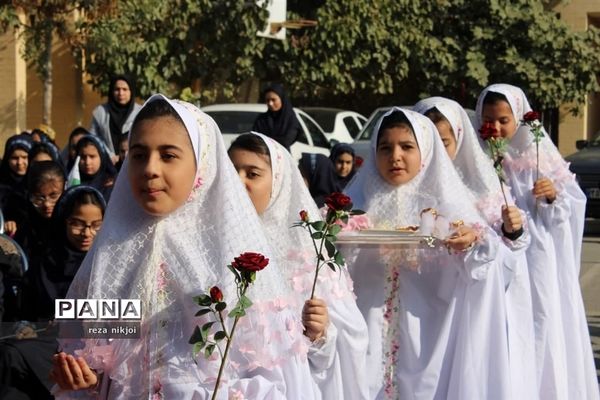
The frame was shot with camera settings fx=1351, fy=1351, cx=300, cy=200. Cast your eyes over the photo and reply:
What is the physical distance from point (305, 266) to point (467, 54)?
18276 mm

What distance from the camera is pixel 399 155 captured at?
5484 mm

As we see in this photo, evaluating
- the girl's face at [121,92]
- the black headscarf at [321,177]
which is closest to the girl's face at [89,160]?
the girl's face at [121,92]

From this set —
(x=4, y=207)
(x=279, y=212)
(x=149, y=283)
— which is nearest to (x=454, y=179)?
(x=279, y=212)

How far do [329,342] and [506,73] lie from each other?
18.9 meters

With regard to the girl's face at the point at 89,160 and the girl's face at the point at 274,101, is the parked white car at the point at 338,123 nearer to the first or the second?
the girl's face at the point at 274,101

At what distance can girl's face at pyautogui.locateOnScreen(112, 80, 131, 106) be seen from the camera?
10.8m

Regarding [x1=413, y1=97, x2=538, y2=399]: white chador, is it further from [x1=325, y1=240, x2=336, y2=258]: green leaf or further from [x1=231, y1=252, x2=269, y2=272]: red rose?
[x1=231, y1=252, x2=269, y2=272]: red rose

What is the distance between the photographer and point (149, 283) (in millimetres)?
3523

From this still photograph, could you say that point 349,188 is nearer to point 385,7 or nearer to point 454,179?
point 454,179

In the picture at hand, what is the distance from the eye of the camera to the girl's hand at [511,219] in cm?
602

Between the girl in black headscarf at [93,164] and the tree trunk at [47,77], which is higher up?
the tree trunk at [47,77]

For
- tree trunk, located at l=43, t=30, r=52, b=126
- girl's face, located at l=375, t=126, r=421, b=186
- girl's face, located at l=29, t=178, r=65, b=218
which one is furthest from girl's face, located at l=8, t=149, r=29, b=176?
tree trunk, located at l=43, t=30, r=52, b=126

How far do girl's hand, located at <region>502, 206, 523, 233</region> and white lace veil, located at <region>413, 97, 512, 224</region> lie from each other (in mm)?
77

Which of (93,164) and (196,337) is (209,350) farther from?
(93,164)
